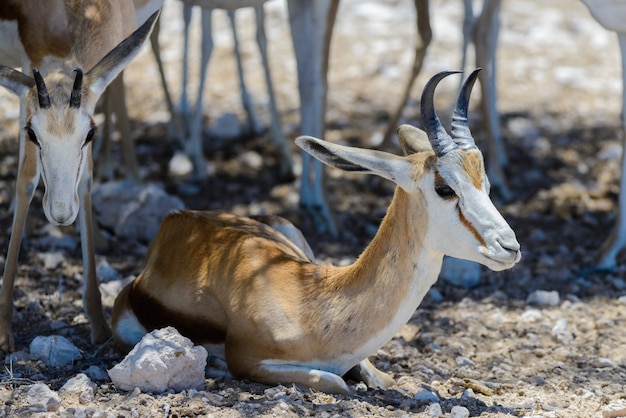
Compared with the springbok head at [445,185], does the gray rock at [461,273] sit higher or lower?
lower

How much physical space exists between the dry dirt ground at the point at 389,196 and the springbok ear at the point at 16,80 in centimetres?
130

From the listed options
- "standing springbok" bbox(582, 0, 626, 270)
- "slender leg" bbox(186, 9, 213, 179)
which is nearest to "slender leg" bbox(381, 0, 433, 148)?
"slender leg" bbox(186, 9, 213, 179)

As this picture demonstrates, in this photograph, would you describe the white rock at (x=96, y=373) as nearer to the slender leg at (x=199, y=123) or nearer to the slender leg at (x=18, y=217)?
the slender leg at (x=18, y=217)

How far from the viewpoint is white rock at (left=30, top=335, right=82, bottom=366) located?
513 cm

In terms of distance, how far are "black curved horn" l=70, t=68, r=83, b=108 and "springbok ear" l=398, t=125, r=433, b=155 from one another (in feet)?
4.80

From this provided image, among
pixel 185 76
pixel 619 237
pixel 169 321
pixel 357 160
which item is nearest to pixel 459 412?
pixel 357 160

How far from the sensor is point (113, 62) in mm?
5078

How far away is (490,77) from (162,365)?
17.3 feet

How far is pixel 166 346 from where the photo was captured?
4594 millimetres

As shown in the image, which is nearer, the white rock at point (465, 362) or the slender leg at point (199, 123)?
the white rock at point (465, 362)

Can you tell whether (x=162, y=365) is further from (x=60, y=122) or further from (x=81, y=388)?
(x=60, y=122)

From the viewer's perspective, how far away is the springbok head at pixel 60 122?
15.5 ft

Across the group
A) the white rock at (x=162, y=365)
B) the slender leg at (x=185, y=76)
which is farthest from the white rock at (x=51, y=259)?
the slender leg at (x=185, y=76)

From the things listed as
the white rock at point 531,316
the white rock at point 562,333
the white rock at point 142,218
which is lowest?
the white rock at point 562,333
